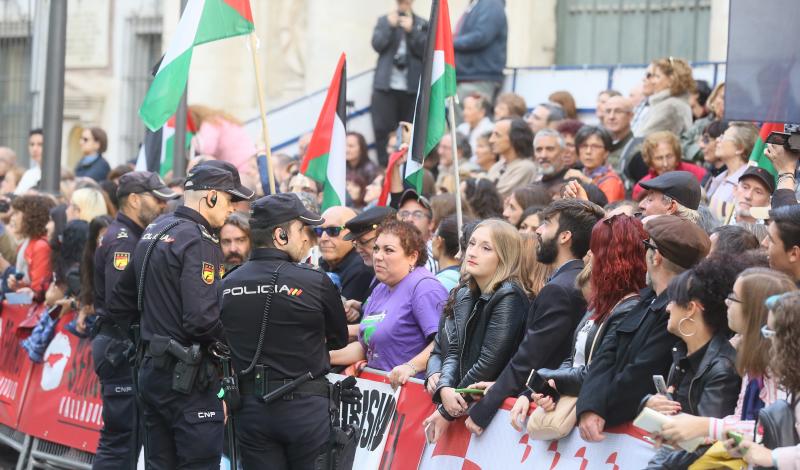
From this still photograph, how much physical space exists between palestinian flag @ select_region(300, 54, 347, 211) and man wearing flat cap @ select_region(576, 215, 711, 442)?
4.28 metres

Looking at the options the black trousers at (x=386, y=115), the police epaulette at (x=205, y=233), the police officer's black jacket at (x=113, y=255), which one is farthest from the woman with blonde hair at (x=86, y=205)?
the black trousers at (x=386, y=115)

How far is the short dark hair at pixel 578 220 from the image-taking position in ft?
24.7

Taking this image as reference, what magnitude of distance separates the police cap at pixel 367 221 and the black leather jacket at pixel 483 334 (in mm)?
1402

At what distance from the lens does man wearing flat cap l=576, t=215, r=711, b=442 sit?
20.7 feet

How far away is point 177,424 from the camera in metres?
8.13

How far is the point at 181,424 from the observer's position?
8.12 meters

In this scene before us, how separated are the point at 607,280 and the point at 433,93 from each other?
130 inches

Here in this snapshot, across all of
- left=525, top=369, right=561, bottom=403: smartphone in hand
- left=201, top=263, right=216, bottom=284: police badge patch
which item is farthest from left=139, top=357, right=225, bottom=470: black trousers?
left=525, top=369, right=561, bottom=403: smartphone in hand

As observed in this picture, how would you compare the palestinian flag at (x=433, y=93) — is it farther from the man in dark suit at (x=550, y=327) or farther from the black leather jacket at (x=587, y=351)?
the black leather jacket at (x=587, y=351)

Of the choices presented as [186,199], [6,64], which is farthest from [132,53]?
[186,199]

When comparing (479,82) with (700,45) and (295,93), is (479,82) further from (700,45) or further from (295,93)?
(295,93)

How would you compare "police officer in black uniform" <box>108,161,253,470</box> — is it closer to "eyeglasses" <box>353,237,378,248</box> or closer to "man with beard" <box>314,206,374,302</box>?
"eyeglasses" <box>353,237,378,248</box>

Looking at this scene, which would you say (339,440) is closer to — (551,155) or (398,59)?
(551,155)

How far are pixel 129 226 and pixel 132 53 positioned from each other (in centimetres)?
1490
